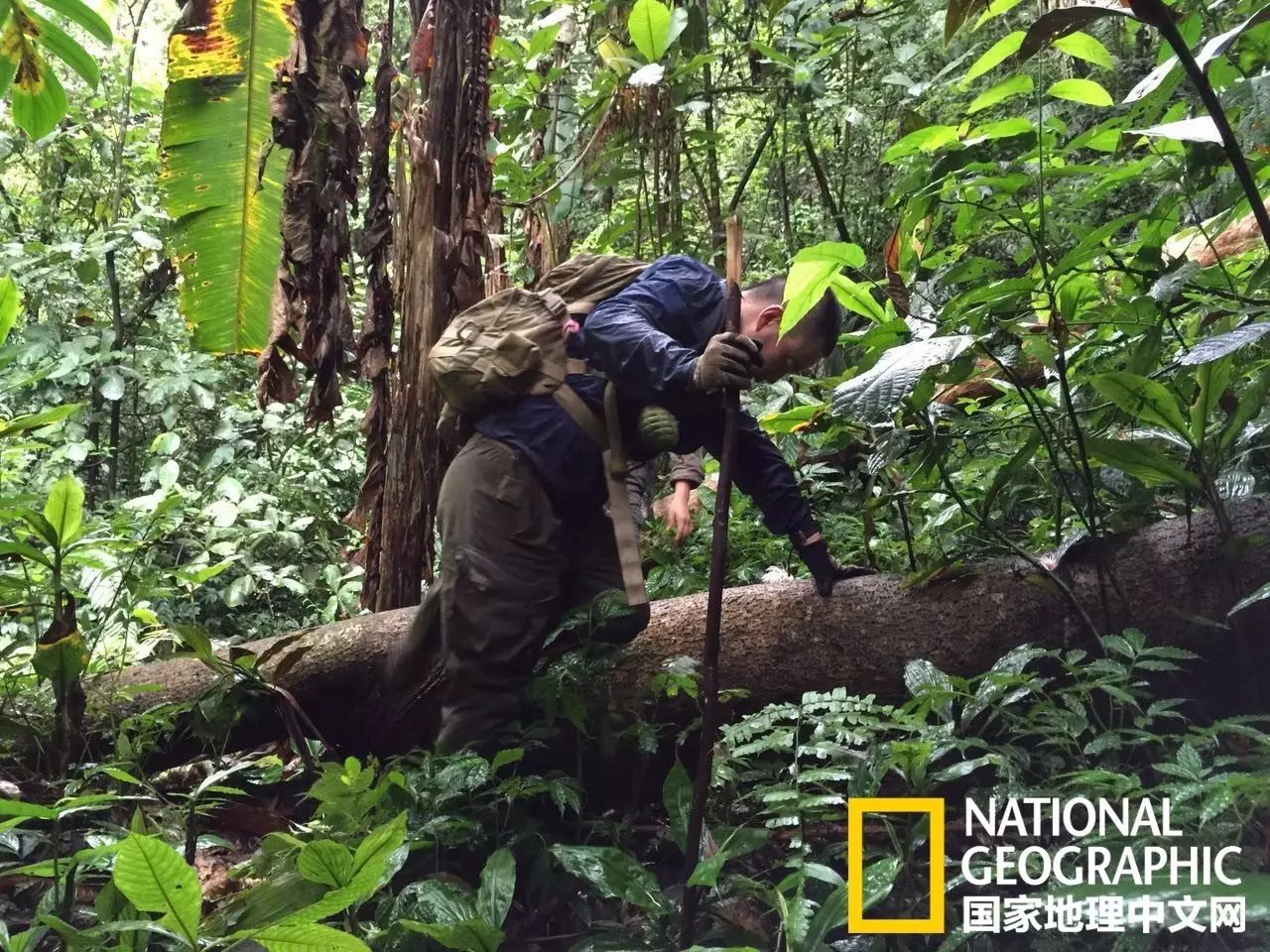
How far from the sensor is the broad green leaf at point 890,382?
1.80 m

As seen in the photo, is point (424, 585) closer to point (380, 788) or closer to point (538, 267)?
point (538, 267)

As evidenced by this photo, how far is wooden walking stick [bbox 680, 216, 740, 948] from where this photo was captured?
156 centimetres

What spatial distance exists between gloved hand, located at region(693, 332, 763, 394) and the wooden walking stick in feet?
0.31

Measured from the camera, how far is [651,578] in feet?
10.3

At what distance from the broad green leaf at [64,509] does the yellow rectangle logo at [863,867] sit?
1.68 meters

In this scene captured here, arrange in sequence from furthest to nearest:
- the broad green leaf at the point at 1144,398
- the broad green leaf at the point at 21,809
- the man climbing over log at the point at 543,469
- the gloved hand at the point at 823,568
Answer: the man climbing over log at the point at 543,469, the gloved hand at the point at 823,568, the broad green leaf at the point at 1144,398, the broad green leaf at the point at 21,809

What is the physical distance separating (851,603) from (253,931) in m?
1.59

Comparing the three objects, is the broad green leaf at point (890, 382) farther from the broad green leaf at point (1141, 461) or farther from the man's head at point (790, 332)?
the man's head at point (790, 332)

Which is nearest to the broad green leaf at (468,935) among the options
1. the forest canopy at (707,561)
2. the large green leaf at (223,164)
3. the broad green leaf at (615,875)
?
the forest canopy at (707,561)

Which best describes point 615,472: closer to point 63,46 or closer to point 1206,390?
point 1206,390

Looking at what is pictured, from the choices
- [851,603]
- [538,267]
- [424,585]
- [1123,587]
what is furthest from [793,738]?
[538,267]

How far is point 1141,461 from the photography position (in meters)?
1.90

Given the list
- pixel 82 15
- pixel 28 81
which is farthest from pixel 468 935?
pixel 28 81

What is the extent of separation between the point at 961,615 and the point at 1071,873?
2.72 ft
